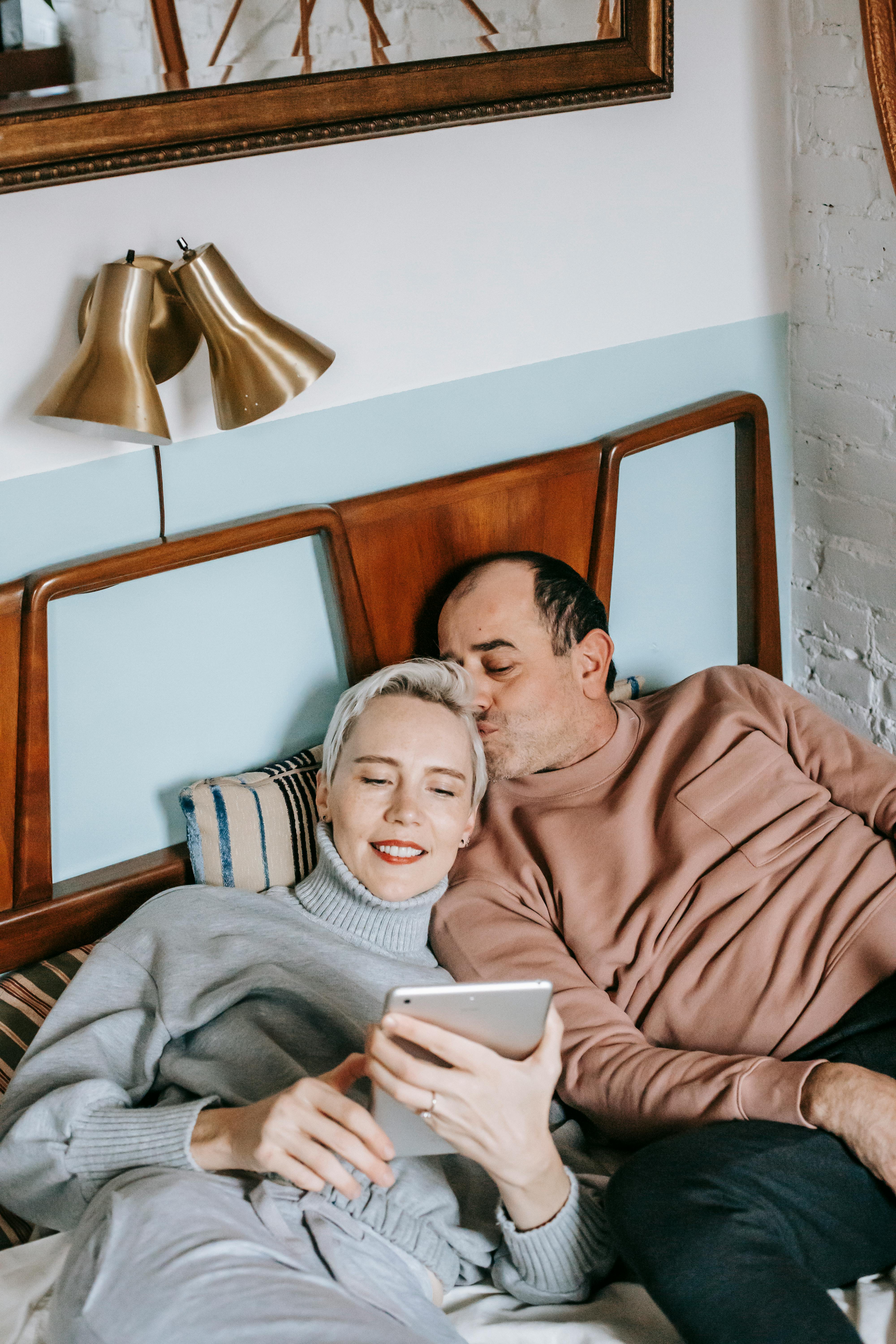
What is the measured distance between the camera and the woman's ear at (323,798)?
156 cm

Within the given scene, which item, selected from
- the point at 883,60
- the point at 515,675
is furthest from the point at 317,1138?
the point at 883,60

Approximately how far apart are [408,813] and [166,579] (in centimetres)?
50

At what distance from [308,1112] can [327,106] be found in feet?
4.04

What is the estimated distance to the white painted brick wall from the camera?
1975 millimetres

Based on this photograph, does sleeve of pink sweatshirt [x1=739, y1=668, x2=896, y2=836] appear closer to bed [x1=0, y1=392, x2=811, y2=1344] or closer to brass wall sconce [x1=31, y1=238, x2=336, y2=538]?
bed [x1=0, y1=392, x2=811, y2=1344]

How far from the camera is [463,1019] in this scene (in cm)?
105

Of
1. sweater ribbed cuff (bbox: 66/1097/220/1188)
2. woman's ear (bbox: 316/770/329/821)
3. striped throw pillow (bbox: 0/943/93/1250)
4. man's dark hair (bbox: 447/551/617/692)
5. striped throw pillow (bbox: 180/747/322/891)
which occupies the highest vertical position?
man's dark hair (bbox: 447/551/617/692)

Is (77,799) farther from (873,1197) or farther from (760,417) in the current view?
(760,417)

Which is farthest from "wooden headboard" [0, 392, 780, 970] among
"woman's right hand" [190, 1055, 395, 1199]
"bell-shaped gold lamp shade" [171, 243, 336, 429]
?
"woman's right hand" [190, 1055, 395, 1199]

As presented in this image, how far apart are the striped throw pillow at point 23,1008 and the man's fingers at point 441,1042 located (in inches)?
23.3

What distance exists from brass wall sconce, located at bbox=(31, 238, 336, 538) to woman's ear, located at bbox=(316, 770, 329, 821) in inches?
18.7

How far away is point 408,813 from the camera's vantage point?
1.45 m

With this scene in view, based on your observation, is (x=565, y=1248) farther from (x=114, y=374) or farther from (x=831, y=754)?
(x=114, y=374)

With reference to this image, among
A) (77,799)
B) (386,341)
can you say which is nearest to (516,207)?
(386,341)
